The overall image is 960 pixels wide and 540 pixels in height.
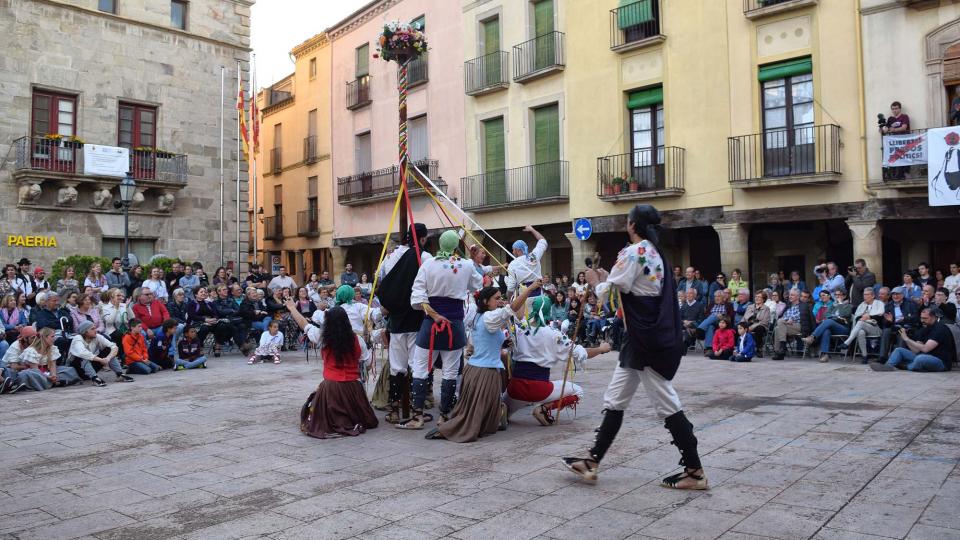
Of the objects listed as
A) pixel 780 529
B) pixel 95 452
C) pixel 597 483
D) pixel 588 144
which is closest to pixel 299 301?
pixel 588 144

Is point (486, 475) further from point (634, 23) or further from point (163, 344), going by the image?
point (634, 23)

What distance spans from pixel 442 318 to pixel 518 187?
602 inches

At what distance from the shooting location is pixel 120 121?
22016 millimetres

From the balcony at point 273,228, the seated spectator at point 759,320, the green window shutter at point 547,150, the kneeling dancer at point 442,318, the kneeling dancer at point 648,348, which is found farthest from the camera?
the balcony at point 273,228

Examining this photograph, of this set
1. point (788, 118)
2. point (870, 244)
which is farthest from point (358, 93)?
point (870, 244)

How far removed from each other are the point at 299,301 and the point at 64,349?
5.70 m

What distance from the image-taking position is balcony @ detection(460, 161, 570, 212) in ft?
68.1

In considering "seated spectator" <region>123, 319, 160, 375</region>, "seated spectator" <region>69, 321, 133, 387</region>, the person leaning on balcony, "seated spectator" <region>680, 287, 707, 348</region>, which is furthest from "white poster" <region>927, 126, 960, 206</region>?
"seated spectator" <region>69, 321, 133, 387</region>

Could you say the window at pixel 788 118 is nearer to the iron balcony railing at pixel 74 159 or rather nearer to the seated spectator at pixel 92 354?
the seated spectator at pixel 92 354

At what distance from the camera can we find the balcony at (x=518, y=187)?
68.1 feet

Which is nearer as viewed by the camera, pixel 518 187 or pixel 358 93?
pixel 518 187

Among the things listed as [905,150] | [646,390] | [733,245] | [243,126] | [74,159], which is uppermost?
[243,126]

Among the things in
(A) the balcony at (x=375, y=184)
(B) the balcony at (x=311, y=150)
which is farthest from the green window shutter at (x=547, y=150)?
(B) the balcony at (x=311, y=150)

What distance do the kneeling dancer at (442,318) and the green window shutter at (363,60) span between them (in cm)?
2217
